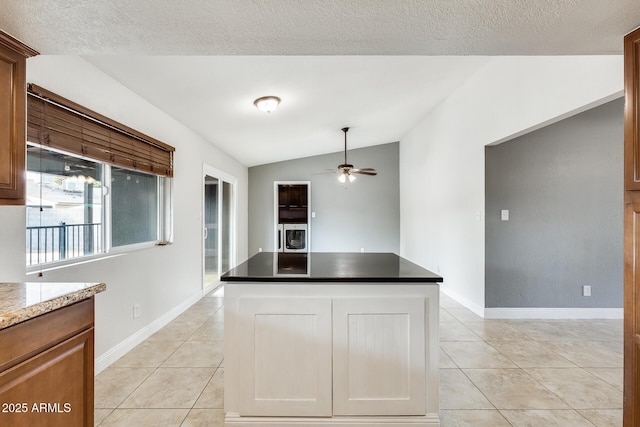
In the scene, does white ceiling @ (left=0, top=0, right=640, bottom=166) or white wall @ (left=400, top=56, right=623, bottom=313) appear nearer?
white ceiling @ (left=0, top=0, right=640, bottom=166)

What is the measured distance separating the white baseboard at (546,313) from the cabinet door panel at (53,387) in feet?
12.4

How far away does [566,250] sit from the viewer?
12.1 ft

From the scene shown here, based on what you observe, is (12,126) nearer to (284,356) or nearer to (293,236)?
(284,356)

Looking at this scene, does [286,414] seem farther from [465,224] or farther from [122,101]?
[465,224]

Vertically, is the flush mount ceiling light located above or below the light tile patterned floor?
above

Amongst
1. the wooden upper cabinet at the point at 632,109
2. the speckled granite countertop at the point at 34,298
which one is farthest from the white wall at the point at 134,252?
the wooden upper cabinet at the point at 632,109

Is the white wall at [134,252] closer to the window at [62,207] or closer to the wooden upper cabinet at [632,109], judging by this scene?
the window at [62,207]

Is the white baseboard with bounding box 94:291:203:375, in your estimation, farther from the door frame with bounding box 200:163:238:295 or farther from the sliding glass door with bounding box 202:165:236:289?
the sliding glass door with bounding box 202:165:236:289

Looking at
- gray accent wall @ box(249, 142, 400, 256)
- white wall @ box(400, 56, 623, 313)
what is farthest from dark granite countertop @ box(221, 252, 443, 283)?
gray accent wall @ box(249, 142, 400, 256)

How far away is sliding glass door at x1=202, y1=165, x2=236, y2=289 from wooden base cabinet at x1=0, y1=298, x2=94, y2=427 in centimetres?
326

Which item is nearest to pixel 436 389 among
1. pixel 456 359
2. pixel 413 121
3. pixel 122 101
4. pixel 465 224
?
pixel 456 359

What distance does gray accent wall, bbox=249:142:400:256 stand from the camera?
7.32 metres

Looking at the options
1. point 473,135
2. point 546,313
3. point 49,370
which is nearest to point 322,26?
point 49,370

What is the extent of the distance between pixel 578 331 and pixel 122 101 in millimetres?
4960
